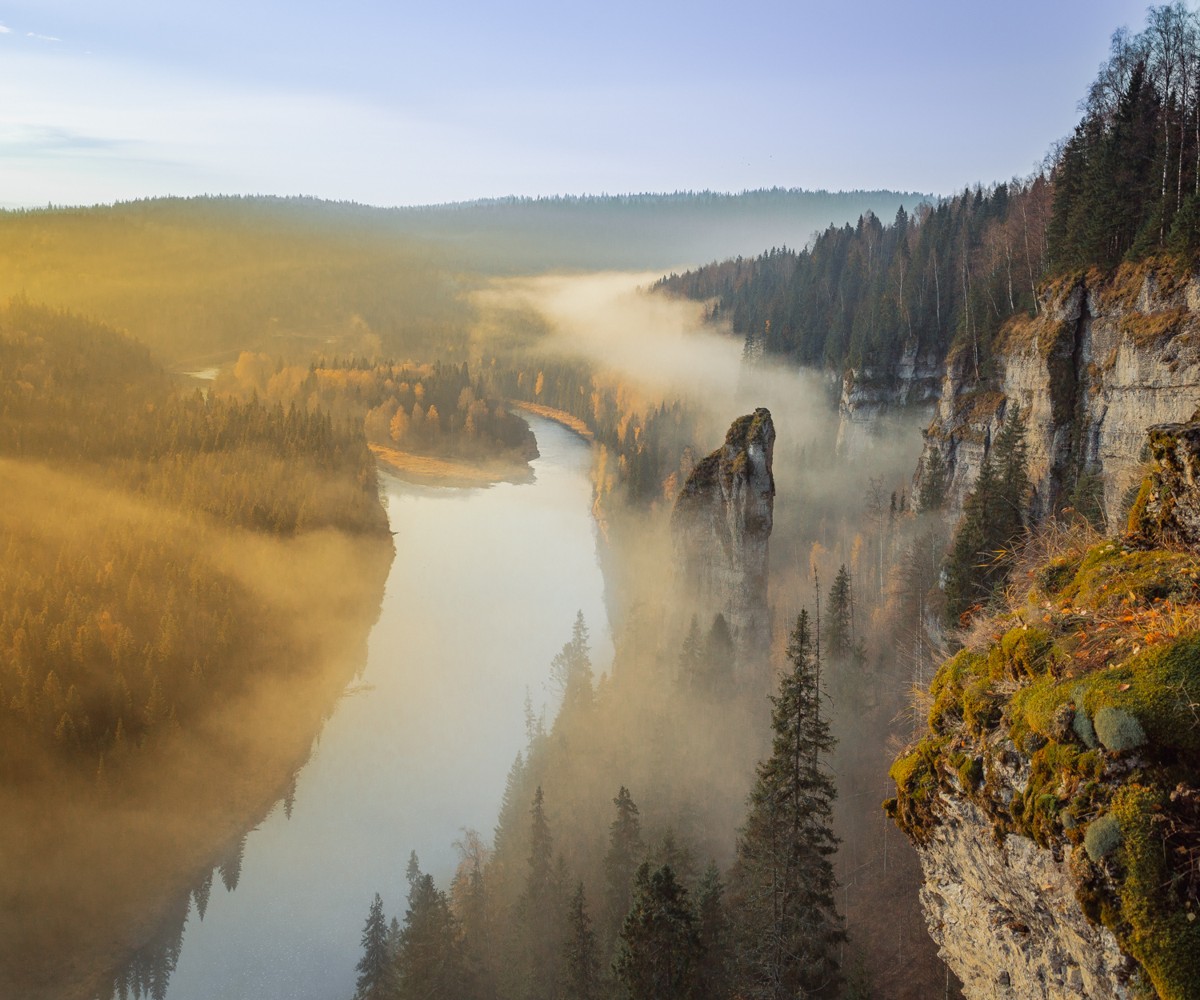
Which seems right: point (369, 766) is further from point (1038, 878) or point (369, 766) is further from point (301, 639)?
point (1038, 878)

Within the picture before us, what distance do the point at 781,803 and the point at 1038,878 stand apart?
56.9 ft

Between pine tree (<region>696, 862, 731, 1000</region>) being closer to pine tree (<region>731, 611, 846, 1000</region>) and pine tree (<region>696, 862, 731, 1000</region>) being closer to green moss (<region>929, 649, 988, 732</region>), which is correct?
pine tree (<region>731, 611, 846, 1000</region>)

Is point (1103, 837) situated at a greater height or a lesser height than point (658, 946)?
greater

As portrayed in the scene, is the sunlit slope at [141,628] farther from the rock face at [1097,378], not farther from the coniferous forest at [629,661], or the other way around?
the rock face at [1097,378]

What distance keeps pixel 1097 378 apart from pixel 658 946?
3412 centimetres

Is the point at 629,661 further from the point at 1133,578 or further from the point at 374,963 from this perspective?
the point at 1133,578

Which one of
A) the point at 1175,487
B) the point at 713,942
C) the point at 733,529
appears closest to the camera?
the point at 1175,487

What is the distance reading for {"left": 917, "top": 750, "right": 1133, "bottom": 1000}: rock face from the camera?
Result: 773 cm

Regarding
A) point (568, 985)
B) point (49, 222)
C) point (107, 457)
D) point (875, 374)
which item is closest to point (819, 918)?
point (568, 985)

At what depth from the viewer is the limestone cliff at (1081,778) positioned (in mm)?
7012

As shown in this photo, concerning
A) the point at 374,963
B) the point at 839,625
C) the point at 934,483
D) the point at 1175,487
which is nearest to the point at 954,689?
the point at 1175,487

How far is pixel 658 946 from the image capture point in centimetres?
2436

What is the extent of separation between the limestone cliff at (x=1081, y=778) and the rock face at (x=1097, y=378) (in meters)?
24.1

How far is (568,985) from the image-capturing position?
31.0 metres
